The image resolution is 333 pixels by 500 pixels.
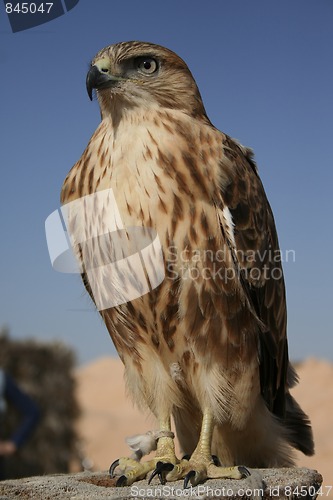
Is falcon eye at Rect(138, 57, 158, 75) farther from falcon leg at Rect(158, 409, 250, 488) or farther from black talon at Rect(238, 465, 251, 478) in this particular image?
black talon at Rect(238, 465, 251, 478)

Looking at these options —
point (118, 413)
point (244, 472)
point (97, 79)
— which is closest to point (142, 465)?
point (244, 472)

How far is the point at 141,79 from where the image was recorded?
278 centimetres

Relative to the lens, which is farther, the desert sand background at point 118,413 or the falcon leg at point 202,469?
the desert sand background at point 118,413

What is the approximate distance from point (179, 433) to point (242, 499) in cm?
Result: 78

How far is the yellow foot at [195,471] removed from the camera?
255 centimetres

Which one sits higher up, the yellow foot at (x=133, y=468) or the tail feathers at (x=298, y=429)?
the yellow foot at (x=133, y=468)

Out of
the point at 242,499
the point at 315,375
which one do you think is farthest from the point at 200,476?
the point at 315,375

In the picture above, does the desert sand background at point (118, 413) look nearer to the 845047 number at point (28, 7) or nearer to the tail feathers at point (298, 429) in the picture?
the tail feathers at point (298, 429)

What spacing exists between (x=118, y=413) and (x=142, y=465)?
1188cm

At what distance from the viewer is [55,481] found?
2615 mm

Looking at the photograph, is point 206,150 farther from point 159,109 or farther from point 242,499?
point 242,499

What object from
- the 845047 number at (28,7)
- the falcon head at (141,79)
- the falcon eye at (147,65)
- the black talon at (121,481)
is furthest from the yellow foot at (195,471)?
the 845047 number at (28,7)

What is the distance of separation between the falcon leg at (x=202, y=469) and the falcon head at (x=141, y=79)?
1.41m

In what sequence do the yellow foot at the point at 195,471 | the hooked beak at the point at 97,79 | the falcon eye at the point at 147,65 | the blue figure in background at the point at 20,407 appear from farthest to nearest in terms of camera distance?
1. the blue figure in background at the point at 20,407
2. the falcon eye at the point at 147,65
3. the hooked beak at the point at 97,79
4. the yellow foot at the point at 195,471
